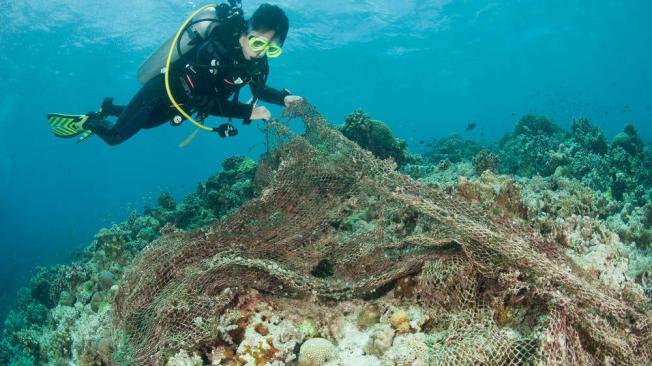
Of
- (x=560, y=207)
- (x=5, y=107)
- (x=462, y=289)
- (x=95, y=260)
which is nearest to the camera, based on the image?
(x=462, y=289)

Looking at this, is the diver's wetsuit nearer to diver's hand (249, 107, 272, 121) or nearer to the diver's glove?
diver's hand (249, 107, 272, 121)

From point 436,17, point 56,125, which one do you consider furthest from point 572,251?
point 436,17

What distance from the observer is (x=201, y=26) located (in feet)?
20.5

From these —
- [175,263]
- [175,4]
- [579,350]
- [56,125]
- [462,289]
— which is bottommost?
[579,350]

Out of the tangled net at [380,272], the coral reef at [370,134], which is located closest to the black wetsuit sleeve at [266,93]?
the tangled net at [380,272]

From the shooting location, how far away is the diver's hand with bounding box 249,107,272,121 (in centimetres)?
586

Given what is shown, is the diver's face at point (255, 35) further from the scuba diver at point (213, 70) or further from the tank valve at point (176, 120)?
the tank valve at point (176, 120)

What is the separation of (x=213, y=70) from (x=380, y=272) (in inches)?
165

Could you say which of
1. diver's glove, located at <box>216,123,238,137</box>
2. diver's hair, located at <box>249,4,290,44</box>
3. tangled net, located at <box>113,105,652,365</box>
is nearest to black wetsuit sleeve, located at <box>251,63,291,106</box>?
diver's glove, located at <box>216,123,238,137</box>

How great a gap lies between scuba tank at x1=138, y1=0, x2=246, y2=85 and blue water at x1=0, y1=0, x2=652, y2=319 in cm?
202

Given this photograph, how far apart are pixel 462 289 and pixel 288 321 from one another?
161 cm

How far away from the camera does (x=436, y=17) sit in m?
45.6

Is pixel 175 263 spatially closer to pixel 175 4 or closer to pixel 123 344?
pixel 123 344

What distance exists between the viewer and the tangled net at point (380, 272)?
97.6 inches
